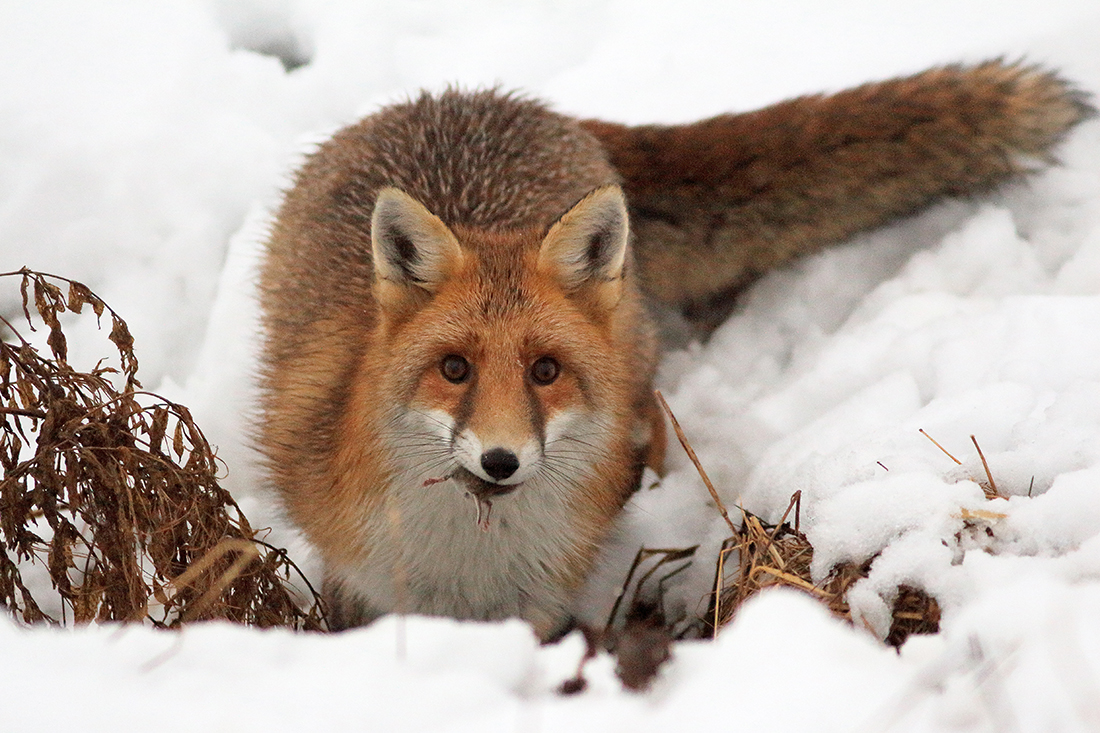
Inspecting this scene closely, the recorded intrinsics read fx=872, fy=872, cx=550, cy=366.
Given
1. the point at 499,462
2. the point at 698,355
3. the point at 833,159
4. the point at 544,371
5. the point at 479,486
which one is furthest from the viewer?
the point at 698,355

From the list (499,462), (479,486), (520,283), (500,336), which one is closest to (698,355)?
(520,283)

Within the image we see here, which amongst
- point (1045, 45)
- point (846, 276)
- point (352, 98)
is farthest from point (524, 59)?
point (1045, 45)

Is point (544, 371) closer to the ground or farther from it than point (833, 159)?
closer to the ground

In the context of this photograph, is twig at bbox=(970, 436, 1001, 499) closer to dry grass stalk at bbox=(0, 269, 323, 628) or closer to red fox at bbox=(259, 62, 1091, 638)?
red fox at bbox=(259, 62, 1091, 638)

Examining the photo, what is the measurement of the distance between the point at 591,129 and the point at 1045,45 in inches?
90.3

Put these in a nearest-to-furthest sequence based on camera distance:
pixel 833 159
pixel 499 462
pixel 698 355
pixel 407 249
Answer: pixel 499 462
pixel 407 249
pixel 833 159
pixel 698 355

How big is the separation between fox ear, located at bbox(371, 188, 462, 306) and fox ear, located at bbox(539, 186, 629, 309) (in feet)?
0.99

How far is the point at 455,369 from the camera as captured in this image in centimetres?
251

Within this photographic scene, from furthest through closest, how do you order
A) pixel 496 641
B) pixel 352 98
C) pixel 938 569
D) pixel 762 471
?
pixel 352 98
pixel 762 471
pixel 938 569
pixel 496 641

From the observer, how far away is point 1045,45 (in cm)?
430

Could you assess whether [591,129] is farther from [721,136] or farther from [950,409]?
[950,409]

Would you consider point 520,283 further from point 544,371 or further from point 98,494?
point 98,494

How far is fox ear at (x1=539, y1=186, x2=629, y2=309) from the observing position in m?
2.58

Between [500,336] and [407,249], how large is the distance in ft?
1.46
